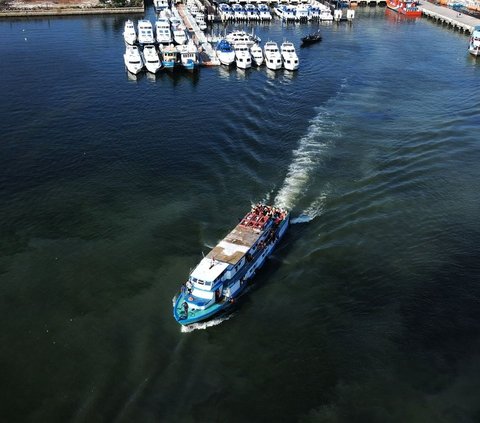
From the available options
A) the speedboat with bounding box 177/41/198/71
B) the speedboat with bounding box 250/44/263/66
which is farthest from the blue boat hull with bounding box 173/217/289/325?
the speedboat with bounding box 250/44/263/66

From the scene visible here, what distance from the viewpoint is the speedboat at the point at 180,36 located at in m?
150

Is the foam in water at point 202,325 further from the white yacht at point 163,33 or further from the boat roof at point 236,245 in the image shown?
the white yacht at point 163,33

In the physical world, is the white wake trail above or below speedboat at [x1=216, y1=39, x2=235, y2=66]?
below

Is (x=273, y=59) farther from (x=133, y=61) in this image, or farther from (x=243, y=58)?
(x=133, y=61)

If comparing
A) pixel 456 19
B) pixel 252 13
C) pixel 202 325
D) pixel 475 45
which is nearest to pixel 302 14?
pixel 252 13

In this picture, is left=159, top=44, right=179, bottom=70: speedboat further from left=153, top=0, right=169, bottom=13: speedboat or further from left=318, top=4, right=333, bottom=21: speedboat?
left=318, top=4, right=333, bottom=21: speedboat

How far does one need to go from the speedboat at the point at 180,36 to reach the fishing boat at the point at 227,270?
330ft

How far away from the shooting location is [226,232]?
7050 centimetres

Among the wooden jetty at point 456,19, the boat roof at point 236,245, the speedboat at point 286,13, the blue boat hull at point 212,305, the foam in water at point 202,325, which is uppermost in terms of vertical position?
the speedboat at point 286,13

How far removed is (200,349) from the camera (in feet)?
174

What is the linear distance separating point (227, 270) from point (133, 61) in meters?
90.1

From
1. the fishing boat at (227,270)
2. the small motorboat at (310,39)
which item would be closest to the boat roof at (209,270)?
the fishing boat at (227,270)

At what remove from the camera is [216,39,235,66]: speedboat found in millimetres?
135875

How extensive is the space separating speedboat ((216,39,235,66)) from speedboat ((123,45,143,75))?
74.0 ft
